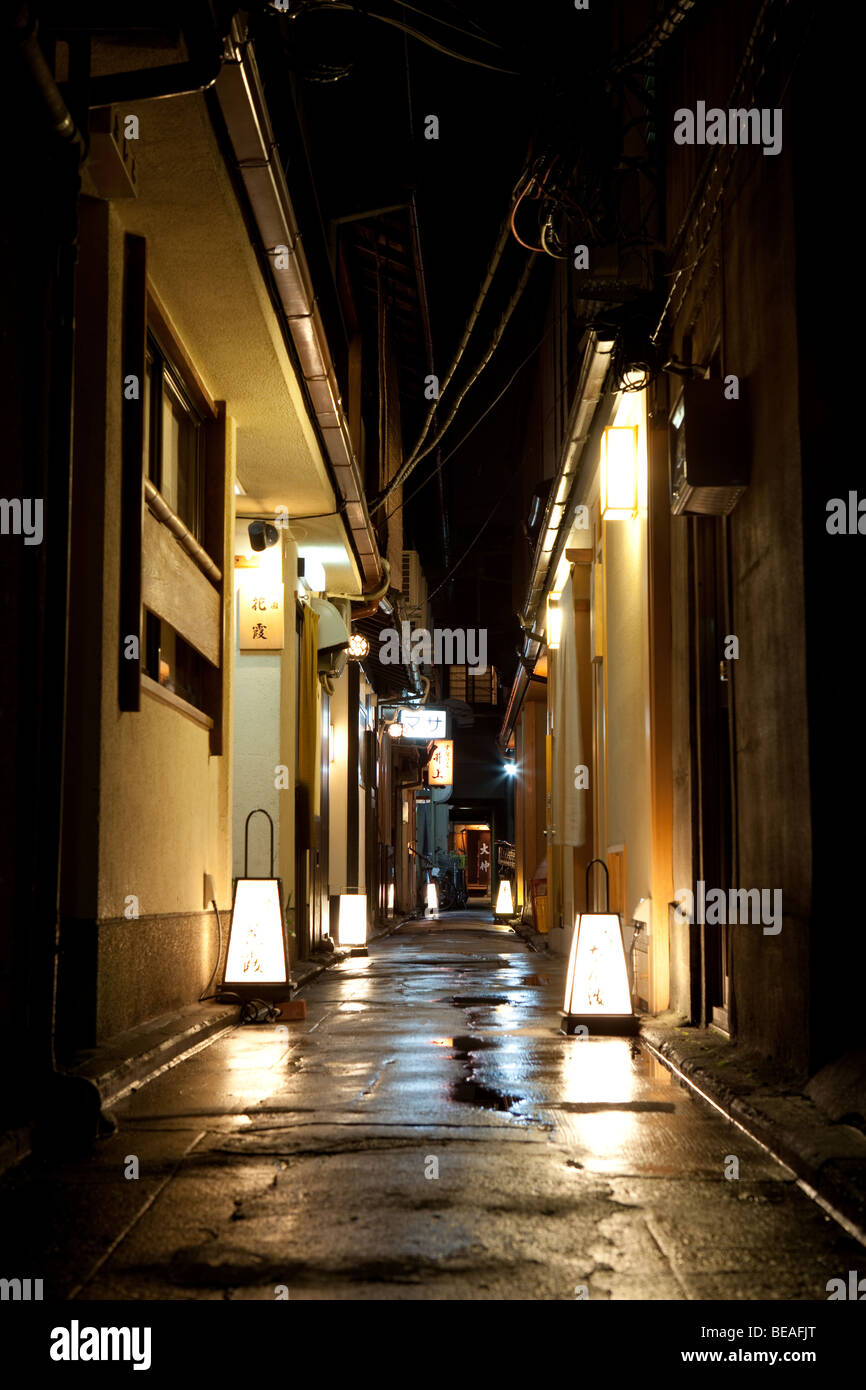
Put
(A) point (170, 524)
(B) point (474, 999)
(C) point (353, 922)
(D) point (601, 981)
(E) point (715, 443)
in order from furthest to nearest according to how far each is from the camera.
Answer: (C) point (353, 922) < (B) point (474, 999) < (A) point (170, 524) < (D) point (601, 981) < (E) point (715, 443)

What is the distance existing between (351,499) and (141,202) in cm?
776

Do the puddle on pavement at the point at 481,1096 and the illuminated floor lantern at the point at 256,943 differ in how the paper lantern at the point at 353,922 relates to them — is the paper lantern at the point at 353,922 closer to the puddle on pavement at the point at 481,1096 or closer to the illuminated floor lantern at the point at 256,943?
the illuminated floor lantern at the point at 256,943

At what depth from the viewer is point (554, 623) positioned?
78.1 feet

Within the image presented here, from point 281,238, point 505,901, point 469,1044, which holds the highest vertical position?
point 281,238

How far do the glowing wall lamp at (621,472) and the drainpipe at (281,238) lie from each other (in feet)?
9.91

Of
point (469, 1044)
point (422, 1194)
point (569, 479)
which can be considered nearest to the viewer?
point (422, 1194)

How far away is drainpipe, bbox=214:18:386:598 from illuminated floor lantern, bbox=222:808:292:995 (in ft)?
17.2

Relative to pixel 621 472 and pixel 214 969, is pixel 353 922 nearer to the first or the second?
pixel 214 969

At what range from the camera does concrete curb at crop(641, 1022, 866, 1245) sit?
448cm

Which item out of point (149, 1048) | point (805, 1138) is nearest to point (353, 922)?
point (149, 1048)

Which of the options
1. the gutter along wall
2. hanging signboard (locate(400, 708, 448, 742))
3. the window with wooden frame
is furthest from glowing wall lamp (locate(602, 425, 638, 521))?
hanging signboard (locate(400, 708, 448, 742))

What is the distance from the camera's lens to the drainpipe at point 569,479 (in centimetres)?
1399

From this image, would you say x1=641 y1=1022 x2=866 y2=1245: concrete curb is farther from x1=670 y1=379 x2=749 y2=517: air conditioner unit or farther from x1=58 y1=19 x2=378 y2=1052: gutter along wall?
x1=58 y1=19 x2=378 y2=1052: gutter along wall

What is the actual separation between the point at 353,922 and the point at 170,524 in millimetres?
13579
